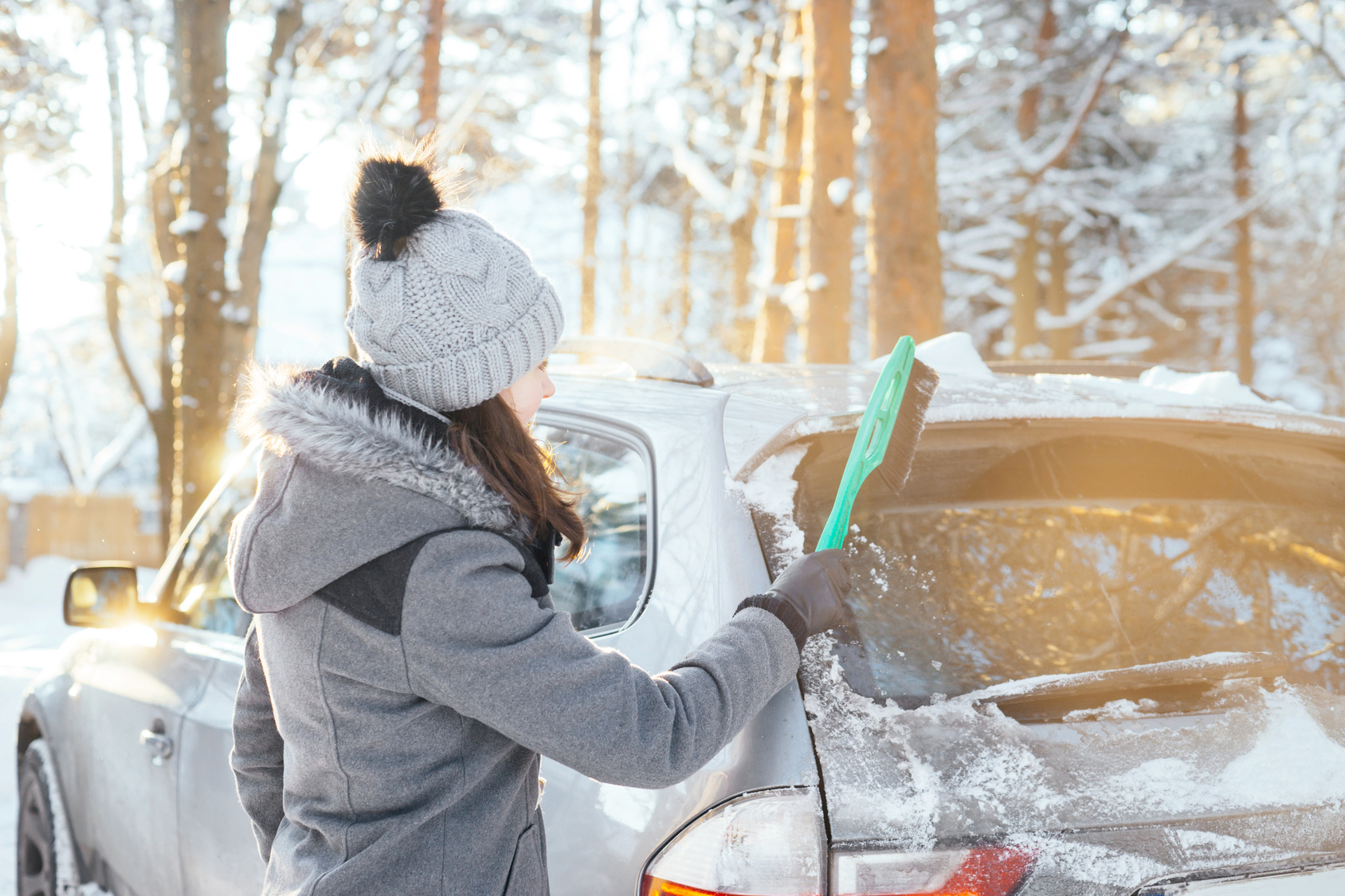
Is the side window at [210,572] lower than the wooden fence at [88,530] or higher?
higher

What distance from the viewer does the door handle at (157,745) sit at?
6.98 ft

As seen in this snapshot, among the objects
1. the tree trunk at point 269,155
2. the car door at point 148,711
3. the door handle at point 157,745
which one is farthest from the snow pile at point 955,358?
the tree trunk at point 269,155

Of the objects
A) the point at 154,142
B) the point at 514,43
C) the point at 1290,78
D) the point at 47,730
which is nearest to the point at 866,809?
the point at 47,730

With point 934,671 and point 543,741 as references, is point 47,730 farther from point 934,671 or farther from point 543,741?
point 934,671

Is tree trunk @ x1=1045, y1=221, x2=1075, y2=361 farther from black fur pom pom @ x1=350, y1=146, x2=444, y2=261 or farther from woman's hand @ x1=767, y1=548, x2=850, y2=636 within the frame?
black fur pom pom @ x1=350, y1=146, x2=444, y2=261

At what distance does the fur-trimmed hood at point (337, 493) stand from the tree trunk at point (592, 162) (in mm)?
15083

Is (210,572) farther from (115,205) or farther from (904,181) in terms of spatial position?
(115,205)

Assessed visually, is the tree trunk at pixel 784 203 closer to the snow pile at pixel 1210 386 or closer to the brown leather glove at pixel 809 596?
the snow pile at pixel 1210 386

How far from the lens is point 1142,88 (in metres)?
14.5

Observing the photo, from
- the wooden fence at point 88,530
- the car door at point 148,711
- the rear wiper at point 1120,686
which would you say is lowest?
the wooden fence at point 88,530

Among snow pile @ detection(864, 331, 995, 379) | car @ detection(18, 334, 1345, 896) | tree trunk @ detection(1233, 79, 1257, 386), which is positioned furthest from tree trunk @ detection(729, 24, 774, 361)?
car @ detection(18, 334, 1345, 896)

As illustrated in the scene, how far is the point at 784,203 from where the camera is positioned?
9.67 meters

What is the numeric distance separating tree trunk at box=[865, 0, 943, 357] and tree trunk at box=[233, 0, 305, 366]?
164 inches

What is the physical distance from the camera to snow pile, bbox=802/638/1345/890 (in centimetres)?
116
